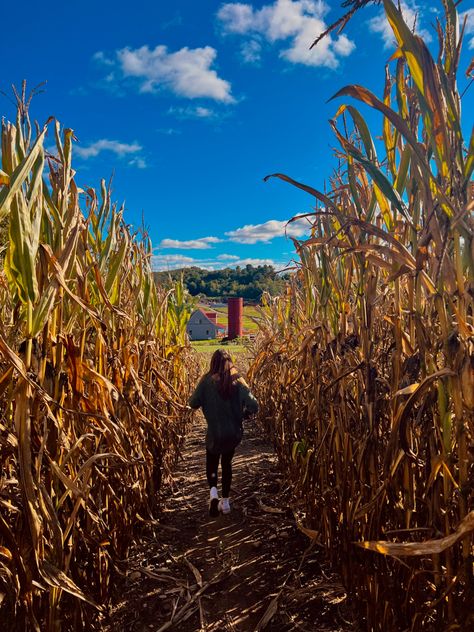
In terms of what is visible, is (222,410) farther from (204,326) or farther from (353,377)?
(204,326)

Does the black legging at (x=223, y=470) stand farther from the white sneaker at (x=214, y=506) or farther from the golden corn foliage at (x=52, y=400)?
the golden corn foliage at (x=52, y=400)

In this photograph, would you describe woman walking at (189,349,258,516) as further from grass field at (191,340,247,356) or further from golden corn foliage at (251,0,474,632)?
grass field at (191,340,247,356)

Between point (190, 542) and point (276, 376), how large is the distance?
7.16 feet

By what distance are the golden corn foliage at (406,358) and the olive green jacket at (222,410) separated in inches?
43.3

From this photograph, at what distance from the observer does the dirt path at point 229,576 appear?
2021mm

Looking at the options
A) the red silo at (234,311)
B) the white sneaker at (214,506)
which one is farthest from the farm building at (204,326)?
the white sneaker at (214,506)

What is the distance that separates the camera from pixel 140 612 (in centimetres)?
210

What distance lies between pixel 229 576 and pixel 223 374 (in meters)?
1.41

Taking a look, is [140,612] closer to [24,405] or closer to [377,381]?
[24,405]

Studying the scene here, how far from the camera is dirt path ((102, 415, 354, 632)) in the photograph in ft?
6.63

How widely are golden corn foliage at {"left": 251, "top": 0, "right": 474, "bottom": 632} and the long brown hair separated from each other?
113 cm

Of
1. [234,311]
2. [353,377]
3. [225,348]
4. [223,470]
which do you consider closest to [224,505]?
[223,470]

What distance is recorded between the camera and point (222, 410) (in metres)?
3.31

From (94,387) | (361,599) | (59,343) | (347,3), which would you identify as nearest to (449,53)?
(347,3)
